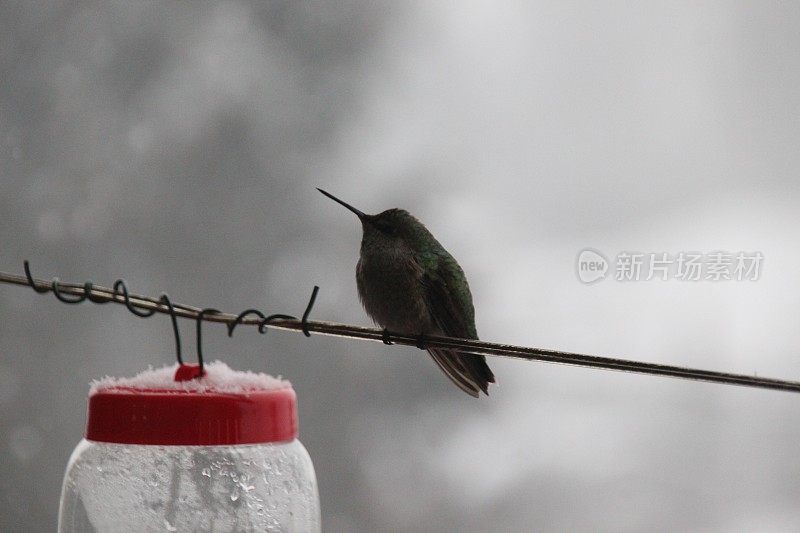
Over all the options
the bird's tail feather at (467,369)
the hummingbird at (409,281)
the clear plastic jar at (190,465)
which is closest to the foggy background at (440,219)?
the hummingbird at (409,281)

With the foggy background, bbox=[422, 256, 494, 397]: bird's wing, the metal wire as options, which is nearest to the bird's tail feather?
bbox=[422, 256, 494, 397]: bird's wing

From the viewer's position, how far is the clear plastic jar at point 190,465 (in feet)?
1.74

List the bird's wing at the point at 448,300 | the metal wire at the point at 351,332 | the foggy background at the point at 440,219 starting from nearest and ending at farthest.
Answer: the metal wire at the point at 351,332, the bird's wing at the point at 448,300, the foggy background at the point at 440,219

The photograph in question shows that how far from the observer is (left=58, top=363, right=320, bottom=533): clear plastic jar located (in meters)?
0.53

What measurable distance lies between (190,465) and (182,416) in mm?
97

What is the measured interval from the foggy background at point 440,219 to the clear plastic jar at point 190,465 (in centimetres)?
115

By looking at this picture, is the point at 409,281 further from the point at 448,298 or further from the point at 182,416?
the point at 182,416

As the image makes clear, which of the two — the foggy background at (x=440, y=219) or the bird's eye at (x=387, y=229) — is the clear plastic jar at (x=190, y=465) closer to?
the bird's eye at (x=387, y=229)

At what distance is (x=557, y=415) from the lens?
1819 mm

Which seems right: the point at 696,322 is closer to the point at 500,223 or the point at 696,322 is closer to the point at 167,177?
the point at 500,223

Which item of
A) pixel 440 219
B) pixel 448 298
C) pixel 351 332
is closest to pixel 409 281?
pixel 448 298

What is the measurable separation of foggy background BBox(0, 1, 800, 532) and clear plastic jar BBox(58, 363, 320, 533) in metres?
1.15

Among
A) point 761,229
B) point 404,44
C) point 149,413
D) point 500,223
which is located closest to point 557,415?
point 500,223

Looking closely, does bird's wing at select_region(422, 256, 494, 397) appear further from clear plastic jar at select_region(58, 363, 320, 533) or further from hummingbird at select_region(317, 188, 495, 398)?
clear plastic jar at select_region(58, 363, 320, 533)
